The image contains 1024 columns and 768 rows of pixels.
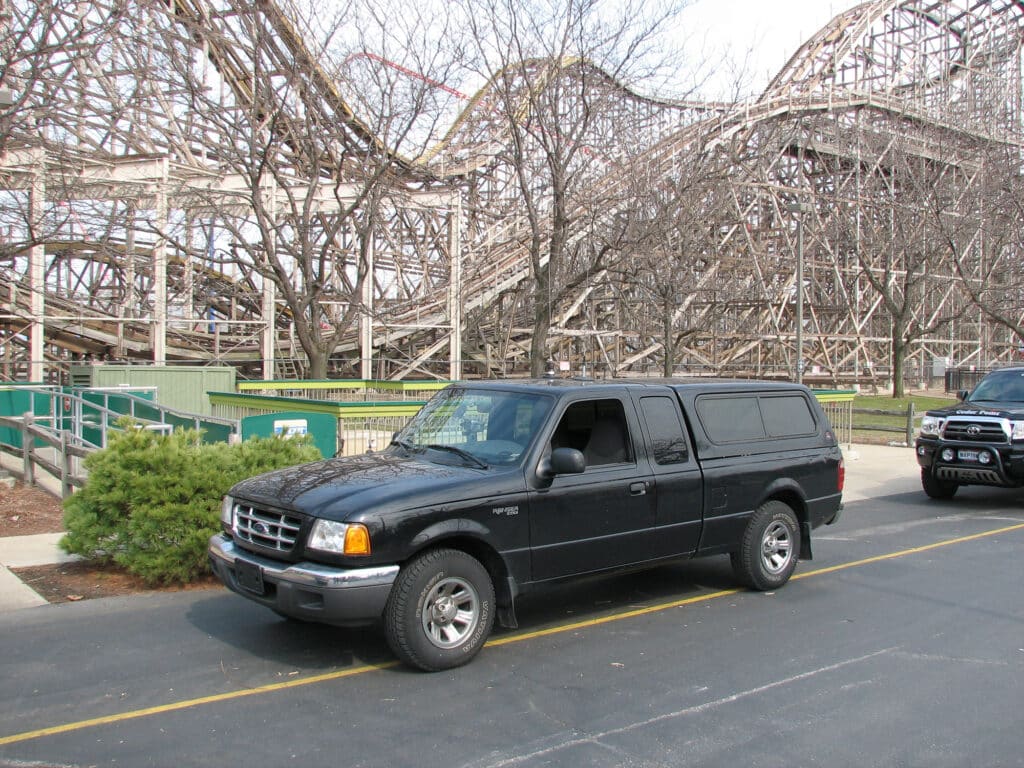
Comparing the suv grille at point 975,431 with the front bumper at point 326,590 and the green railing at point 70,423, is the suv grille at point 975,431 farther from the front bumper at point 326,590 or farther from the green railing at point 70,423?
the front bumper at point 326,590

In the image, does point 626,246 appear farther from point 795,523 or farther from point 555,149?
point 795,523

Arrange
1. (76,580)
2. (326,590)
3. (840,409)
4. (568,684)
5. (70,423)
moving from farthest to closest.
→ (840,409), (70,423), (76,580), (568,684), (326,590)

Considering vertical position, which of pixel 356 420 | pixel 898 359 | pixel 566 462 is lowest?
pixel 566 462

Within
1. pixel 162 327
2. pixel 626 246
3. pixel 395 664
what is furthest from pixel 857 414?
pixel 395 664

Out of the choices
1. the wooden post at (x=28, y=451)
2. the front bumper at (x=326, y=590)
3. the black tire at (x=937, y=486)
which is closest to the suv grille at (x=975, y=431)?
the black tire at (x=937, y=486)

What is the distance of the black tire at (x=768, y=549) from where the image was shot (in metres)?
7.63

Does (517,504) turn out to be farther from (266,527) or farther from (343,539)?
(266,527)

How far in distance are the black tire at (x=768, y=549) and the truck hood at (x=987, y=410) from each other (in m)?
6.07

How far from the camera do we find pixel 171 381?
56.0ft

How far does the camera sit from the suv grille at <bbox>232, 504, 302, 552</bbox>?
5637 mm

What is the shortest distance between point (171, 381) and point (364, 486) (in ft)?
41.4

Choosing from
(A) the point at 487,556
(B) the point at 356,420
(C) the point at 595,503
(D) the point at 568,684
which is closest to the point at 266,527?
(A) the point at 487,556

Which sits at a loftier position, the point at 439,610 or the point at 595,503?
the point at 595,503

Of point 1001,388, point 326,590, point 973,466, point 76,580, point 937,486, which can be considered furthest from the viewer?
point 1001,388
